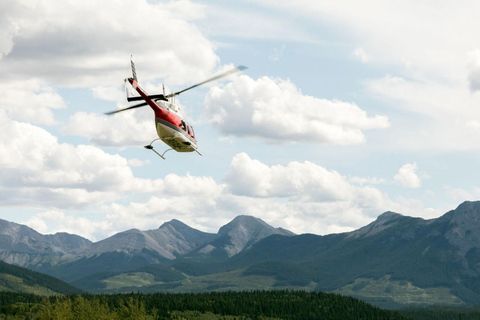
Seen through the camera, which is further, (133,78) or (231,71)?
(133,78)

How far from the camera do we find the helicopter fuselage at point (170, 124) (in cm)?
10794

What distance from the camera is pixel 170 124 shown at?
10925cm

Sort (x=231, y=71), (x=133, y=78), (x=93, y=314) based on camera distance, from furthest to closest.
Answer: (x=93, y=314)
(x=133, y=78)
(x=231, y=71)

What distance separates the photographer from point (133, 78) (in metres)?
106

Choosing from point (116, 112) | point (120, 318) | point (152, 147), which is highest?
point (116, 112)

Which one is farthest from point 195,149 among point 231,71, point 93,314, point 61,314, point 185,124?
point 93,314

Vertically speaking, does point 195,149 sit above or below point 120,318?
above

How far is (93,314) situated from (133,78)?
342 ft

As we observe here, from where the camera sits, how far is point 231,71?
96125 millimetres

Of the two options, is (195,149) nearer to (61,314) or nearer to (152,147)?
(152,147)

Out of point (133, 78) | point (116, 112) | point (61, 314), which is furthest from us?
point (61, 314)

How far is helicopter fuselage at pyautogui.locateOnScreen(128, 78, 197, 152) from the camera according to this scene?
107938mm

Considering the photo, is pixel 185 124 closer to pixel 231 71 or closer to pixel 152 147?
pixel 152 147

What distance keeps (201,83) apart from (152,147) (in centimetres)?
1516
